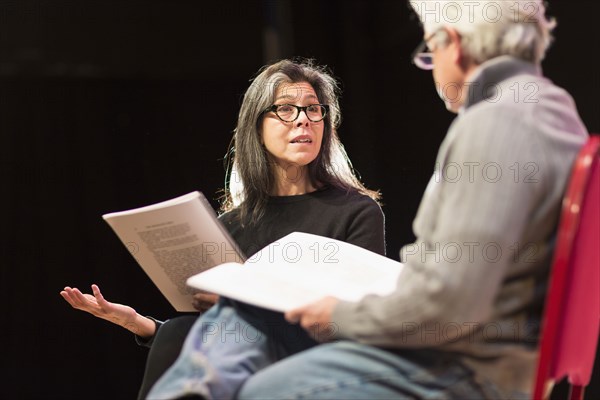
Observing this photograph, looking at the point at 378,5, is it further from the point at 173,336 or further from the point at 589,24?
the point at 173,336

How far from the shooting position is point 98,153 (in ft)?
9.96

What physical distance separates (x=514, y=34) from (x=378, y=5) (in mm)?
2358

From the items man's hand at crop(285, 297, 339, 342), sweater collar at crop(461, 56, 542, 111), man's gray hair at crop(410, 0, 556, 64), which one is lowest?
man's hand at crop(285, 297, 339, 342)

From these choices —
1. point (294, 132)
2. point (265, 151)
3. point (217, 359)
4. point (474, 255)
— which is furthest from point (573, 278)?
point (265, 151)

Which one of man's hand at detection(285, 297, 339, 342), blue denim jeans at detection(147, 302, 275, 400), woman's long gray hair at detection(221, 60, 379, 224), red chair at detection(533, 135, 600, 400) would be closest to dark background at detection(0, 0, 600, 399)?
woman's long gray hair at detection(221, 60, 379, 224)

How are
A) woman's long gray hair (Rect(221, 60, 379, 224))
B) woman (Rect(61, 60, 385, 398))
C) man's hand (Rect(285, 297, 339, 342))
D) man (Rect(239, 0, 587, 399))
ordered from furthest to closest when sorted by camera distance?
woman's long gray hair (Rect(221, 60, 379, 224)) < woman (Rect(61, 60, 385, 398)) < man's hand (Rect(285, 297, 339, 342)) < man (Rect(239, 0, 587, 399))

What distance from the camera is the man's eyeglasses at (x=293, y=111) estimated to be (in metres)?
2.03

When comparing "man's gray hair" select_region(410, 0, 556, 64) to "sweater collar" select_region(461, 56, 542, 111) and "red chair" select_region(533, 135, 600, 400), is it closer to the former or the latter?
"sweater collar" select_region(461, 56, 542, 111)

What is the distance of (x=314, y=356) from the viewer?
43.6 inches

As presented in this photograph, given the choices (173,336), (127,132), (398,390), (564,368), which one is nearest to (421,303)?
(398,390)

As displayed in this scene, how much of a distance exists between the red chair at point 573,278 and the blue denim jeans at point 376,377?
0.10 meters

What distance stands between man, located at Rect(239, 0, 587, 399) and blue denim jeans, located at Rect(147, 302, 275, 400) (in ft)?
0.16

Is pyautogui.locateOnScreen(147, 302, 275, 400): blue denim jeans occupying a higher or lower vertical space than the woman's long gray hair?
lower

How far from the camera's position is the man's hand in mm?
1107
